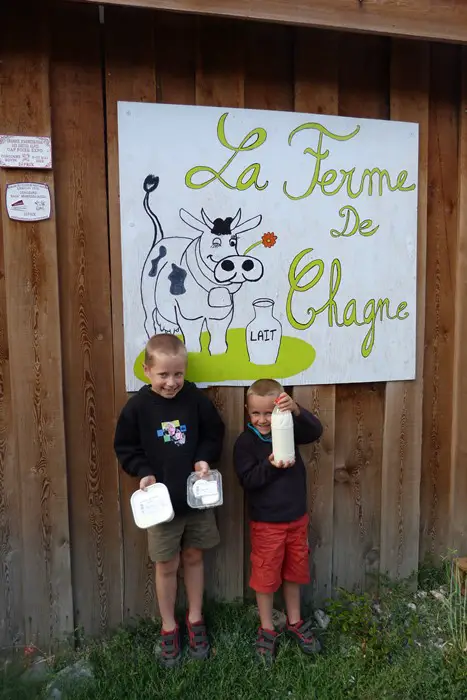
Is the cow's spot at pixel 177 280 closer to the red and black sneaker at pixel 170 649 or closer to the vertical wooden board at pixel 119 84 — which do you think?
the vertical wooden board at pixel 119 84

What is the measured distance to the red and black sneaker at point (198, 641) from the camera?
262cm

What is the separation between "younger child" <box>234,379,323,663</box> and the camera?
2.62 m

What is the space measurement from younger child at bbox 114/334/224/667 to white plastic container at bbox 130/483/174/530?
5cm

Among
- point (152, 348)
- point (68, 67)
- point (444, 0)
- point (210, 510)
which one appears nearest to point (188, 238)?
point (152, 348)

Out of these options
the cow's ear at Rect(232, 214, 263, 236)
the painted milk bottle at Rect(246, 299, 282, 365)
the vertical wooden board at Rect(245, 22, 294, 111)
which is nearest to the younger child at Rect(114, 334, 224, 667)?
the painted milk bottle at Rect(246, 299, 282, 365)

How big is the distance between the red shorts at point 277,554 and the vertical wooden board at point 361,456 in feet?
1.48

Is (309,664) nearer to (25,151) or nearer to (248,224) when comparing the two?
(248,224)

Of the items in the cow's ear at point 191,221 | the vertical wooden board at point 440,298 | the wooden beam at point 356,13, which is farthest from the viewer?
the vertical wooden board at point 440,298

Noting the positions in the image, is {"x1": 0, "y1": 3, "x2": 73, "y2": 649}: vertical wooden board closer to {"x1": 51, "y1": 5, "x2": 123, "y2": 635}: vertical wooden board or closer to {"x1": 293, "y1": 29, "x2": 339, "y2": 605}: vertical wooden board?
{"x1": 51, "y1": 5, "x2": 123, "y2": 635}: vertical wooden board

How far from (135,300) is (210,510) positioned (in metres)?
1.13

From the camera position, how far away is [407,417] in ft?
10.1

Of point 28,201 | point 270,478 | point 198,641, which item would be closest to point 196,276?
point 28,201

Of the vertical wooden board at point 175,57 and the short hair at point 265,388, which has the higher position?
the vertical wooden board at point 175,57

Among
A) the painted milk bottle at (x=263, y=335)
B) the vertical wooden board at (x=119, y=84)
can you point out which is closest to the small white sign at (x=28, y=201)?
the vertical wooden board at (x=119, y=84)
